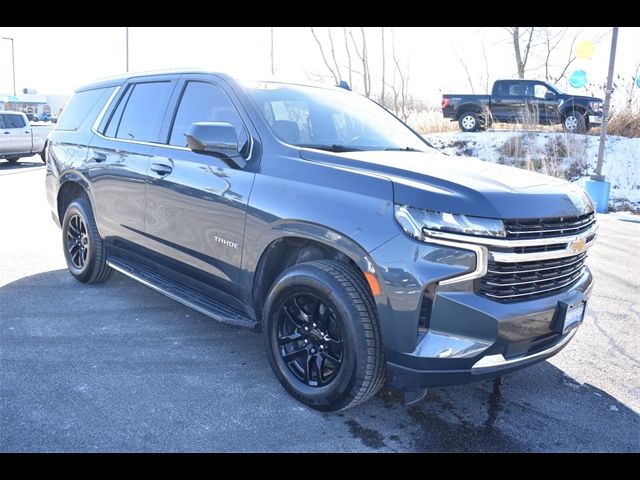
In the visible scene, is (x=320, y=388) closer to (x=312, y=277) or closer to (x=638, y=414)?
(x=312, y=277)

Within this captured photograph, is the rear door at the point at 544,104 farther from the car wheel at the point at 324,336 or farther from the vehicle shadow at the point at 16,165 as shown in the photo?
the vehicle shadow at the point at 16,165

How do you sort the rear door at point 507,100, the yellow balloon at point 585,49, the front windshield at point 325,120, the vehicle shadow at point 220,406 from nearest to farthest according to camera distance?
the vehicle shadow at point 220,406 < the front windshield at point 325,120 < the yellow balloon at point 585,49 < the rear door at point 507,100

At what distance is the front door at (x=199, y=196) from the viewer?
345 centimetres

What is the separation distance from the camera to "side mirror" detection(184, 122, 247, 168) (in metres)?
3.34

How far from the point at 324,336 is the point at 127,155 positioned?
95.7 inches

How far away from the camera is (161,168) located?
4.01 metres

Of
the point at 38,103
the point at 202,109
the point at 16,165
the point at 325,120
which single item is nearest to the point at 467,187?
the point at 325,120

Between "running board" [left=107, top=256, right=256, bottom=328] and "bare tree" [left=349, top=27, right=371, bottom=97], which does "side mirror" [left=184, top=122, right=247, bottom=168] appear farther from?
"bare tree" [left=349, top=27, right=371, bottom=97]

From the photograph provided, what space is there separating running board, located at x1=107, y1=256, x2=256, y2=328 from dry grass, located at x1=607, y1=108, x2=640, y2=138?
15805 millimetres

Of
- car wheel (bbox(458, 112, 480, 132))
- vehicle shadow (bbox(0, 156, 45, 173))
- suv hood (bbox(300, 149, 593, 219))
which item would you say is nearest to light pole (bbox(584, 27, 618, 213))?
car wheel (bbox(458, 112, 480, 132))

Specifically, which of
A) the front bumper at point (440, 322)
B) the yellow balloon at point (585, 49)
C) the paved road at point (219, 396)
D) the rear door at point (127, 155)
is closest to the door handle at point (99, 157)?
the rear door at point (127, 155)

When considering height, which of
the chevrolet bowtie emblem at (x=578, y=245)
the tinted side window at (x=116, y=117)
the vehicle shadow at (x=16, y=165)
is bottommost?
the vehicle shadow at (x=16, y=165)

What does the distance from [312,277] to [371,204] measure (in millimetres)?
516

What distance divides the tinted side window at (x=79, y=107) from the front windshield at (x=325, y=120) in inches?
83.7
